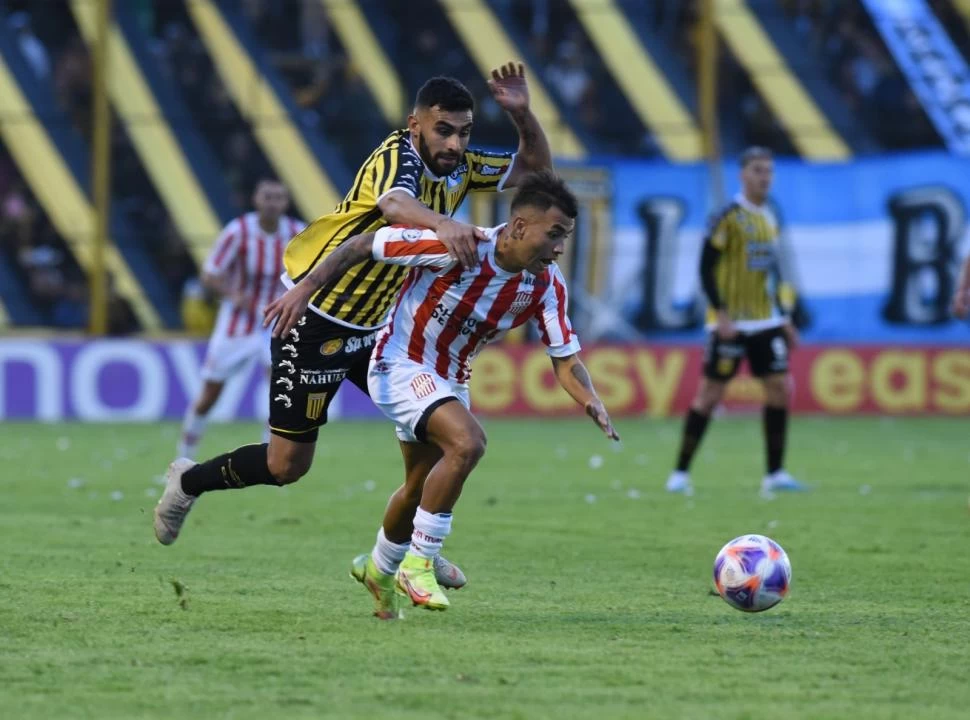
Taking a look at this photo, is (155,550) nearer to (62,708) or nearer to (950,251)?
(62,708)

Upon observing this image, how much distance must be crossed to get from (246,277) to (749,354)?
4.05m

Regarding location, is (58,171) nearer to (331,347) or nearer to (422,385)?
(331,347)

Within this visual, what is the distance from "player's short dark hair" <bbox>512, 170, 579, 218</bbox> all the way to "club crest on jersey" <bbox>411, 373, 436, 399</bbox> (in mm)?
740

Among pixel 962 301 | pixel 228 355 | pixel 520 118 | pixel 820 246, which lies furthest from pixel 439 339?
pixel 820 246

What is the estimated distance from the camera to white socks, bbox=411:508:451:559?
261 inches

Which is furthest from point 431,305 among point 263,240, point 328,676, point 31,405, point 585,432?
point 31,405

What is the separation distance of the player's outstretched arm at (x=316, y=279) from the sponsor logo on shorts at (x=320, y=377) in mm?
526

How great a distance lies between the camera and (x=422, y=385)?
6.77 metres

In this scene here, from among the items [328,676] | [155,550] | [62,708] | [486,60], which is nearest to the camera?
[62,708]

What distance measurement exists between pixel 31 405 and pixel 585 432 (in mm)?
6142

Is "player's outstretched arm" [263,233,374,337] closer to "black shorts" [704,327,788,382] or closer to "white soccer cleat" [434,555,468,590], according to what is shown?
"white soccer cleat" [434,555,468,590]

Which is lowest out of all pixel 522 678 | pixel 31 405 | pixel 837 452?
pixel 31 405

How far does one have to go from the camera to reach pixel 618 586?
752cm

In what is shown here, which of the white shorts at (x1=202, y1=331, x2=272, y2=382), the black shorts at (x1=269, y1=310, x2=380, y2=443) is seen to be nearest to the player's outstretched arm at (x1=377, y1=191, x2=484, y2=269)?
the black shorts at (x1=269, y1=310, x2=380, y2=443)
